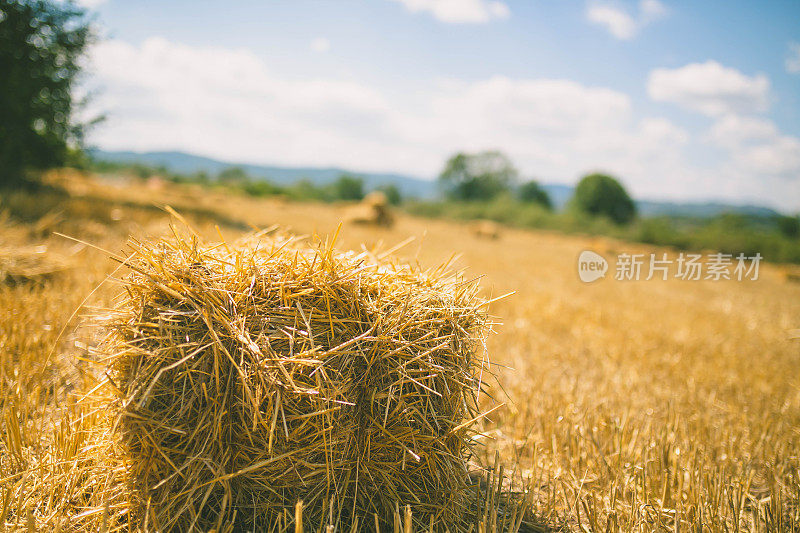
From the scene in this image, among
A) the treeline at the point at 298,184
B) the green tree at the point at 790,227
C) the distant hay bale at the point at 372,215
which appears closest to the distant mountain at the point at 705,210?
the green tree at the point at 790,227

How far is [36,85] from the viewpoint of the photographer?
9055 millimetres

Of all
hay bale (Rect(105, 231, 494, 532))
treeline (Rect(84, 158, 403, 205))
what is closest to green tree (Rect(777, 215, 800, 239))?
hay bale (Rect(105, 231, 494, 532))

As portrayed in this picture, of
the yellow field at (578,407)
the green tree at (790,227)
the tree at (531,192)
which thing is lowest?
the yellow field at (578,407)

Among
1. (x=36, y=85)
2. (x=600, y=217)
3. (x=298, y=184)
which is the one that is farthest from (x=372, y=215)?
(x=298, y=184)

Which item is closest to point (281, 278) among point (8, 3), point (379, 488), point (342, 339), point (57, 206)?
point (342, 339)

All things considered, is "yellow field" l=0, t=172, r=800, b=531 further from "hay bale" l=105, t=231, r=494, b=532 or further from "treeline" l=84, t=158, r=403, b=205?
"treeline" l=84, t=158, r=403, b=205

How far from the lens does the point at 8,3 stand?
8.73 meters

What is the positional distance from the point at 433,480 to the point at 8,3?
12.5m

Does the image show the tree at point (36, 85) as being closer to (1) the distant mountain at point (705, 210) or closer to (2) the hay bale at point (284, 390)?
(2) the hay bale at point (284, 390)

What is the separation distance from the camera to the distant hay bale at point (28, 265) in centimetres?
392

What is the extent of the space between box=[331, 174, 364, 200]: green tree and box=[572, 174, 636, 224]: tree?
31.7 metres

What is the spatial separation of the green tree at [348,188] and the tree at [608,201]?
31.7m

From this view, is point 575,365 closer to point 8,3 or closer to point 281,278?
point 281,278

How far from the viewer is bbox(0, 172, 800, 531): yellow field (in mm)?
2012
